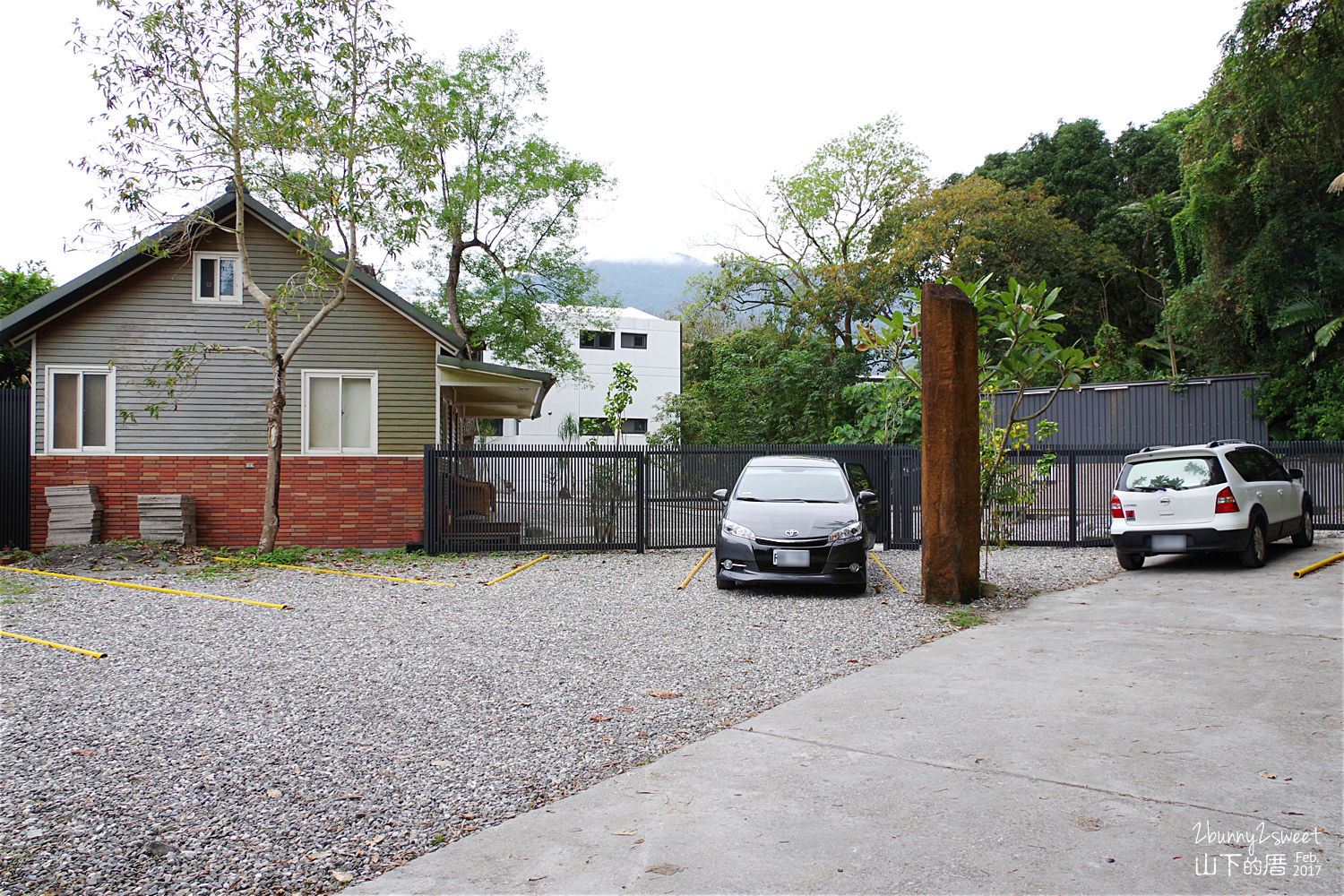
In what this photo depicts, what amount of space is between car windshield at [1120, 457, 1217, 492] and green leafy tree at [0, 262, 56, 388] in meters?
24.8

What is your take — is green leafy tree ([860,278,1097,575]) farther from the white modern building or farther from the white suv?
the white modern building

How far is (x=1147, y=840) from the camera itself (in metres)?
3.41

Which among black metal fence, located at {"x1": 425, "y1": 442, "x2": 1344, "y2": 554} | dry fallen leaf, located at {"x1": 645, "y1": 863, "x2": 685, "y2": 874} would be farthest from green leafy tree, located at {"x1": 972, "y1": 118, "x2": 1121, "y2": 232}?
dry fallen leaf, located at {"x1": 645, "y1": 863, "x2": 685, "y2": 874}

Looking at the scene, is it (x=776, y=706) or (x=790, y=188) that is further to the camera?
(x=790, y=188)

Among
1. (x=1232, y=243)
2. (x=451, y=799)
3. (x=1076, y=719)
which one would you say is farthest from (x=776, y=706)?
(x=1232, y=243)

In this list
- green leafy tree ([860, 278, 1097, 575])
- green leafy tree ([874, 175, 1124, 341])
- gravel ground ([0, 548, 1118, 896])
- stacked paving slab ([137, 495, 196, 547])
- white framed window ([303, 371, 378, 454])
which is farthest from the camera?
green leafy tree ([874, 175, 1124, 341])

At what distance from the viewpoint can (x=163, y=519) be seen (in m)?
14.4

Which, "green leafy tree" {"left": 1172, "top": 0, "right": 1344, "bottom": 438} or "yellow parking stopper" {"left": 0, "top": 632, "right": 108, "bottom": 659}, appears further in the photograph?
"green leafy tree" {"left": 1172, "top": 0, "right": 1344, "bottom": 438}

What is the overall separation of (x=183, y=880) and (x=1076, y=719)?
14.7ft

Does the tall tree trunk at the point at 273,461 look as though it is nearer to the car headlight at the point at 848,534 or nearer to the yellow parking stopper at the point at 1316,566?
the car headlight at the point at 848,534

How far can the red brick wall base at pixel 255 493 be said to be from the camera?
14625 mm

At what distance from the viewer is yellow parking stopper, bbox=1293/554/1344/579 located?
10281mm

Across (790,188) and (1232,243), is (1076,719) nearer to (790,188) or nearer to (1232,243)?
(1232,243)

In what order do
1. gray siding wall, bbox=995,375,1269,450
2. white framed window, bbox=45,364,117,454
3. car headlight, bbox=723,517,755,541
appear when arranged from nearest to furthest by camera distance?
car headlight, bbox=723,517,755,541 < white framed window, bbox=45,364,117,454 < gray siding wall, bbox=995,375,1269,450
